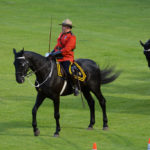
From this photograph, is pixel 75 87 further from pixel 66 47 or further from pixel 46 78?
pixel 66 47

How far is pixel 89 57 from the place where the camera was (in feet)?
111

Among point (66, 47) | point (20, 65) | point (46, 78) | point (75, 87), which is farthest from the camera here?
point (75, 87)

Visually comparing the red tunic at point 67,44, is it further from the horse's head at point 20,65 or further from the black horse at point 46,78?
the horse's head at point 20,65

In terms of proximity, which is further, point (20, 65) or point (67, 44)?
point (67, 44)

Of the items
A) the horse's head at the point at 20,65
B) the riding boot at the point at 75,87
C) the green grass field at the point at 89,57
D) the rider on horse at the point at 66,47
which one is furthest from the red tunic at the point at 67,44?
the green grass field at the point at 89,57

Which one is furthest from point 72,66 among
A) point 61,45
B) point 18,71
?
point 18,71

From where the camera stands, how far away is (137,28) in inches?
1781

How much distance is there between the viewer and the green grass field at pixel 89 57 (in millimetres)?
14656

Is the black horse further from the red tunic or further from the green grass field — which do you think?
the green grass field

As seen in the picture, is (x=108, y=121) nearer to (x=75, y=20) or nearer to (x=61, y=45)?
(x=61, y=45)

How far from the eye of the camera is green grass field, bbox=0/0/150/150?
14656mm

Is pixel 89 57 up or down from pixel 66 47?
up

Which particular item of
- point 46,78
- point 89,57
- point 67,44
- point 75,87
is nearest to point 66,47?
point 67,44

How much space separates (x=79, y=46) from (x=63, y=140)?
22753mm
